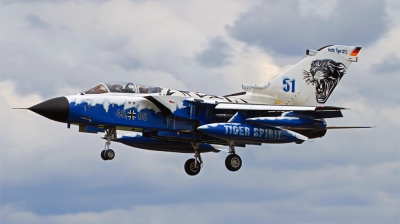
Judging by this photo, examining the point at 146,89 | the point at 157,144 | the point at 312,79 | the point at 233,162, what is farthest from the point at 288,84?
the point at 146,89

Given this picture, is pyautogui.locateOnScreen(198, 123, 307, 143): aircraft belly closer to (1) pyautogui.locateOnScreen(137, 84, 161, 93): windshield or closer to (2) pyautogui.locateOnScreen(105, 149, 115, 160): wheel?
(1) pyautogui.locateOnScreen(137, 84, 161, 93): windshield

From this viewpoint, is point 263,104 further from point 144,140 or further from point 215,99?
point 144,140

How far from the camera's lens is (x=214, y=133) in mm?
31062

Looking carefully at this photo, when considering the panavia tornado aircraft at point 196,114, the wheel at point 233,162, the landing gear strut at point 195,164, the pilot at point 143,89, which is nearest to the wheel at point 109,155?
the panavia tornado aircraft at point 196,114

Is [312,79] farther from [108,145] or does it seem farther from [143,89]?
[108,145]

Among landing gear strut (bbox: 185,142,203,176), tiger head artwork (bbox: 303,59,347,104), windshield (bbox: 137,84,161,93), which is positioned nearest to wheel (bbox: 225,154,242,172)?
landing gear strut (bbox: 185,142,203,176)

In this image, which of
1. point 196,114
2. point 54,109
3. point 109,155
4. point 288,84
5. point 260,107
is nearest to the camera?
point 54,109

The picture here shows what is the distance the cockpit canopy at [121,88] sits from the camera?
104ft

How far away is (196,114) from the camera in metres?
32.6

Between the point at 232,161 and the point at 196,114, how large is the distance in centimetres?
219

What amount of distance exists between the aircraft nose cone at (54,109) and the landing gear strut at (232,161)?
6.20 metres

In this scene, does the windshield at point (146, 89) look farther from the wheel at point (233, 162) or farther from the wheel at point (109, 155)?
the wheel at point (233, 162)

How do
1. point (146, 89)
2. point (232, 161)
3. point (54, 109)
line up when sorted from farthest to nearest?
point (232, 161)
point (146, 89)
point (54, 109)

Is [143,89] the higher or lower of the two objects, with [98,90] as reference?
higher
